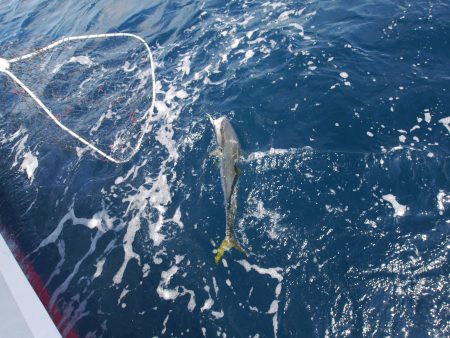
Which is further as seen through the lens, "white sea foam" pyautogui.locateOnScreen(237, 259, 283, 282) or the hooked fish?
the hooked fish

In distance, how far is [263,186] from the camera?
23.9ft

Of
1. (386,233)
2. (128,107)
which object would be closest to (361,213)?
(386,233)

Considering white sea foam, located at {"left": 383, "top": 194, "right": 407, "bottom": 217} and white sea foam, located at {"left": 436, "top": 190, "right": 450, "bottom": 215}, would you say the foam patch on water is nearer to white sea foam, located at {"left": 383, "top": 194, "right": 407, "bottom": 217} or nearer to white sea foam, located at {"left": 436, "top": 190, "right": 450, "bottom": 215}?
white sea foam, located at {"left": 383, "top": 194, "right": 407, "bottom": 217}

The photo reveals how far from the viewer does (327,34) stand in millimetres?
10227

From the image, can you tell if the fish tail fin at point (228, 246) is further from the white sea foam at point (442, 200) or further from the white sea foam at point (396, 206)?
the white sea foam at point (442, 200)

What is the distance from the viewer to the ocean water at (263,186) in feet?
18.9

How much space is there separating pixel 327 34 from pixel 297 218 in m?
6.74

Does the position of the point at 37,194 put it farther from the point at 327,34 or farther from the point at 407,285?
the point at 327,34

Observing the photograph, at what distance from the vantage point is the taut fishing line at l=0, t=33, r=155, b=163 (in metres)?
9.66

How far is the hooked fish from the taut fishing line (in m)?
2.69

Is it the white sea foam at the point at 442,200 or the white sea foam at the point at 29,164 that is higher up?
the white sea foam at the point at 29,164

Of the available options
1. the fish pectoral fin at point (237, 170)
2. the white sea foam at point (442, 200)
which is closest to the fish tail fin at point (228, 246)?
the fish pectoral fin at point (237, 170)

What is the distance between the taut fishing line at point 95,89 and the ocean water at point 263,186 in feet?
0.36

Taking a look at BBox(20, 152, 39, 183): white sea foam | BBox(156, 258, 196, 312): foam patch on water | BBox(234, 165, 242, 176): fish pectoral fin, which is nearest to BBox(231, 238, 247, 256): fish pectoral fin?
BBox(156, 258, 196, 312): foam patch on water
